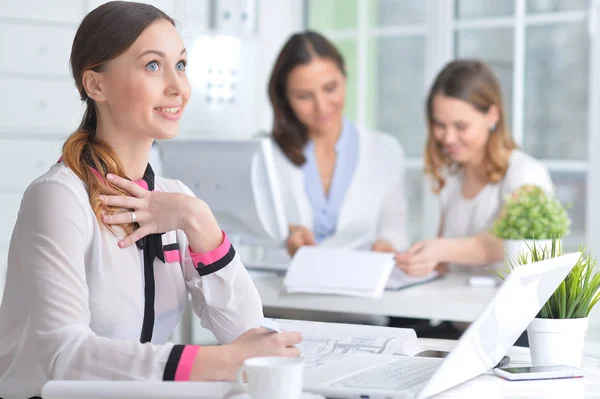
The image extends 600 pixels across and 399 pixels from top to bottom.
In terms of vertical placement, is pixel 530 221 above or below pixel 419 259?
above

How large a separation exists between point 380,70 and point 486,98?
4.43 feet

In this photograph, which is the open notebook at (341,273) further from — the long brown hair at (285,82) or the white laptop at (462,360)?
the white laptop at (462,360)

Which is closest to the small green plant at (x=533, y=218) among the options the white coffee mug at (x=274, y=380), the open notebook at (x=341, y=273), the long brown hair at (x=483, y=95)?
the open notebook at (x=341, y=273)

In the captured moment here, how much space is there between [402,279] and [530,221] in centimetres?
39

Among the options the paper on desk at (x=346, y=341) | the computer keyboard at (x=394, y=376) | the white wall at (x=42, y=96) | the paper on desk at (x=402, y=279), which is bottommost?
the paper on desk at (x=402, y=279)

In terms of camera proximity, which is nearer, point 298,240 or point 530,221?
point 530,221

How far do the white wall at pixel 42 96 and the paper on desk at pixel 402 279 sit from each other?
3.28 feet

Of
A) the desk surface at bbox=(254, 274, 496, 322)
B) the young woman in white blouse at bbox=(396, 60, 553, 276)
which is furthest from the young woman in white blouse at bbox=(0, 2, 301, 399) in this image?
the young woman in white blouse at bbox=(396, 60, 553, 276)

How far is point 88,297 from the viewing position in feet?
4.74

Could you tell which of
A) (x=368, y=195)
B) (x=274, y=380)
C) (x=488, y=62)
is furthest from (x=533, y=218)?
(x=488, y=62)

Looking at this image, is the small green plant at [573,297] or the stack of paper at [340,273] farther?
the stack of paper at [340,273]

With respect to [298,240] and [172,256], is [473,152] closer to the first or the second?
[298,240]

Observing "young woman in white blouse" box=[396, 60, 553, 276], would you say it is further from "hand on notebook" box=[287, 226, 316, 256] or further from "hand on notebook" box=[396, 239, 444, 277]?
"hand on notebook" box=[287, 226, 316, 256]

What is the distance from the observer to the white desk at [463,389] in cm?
117
